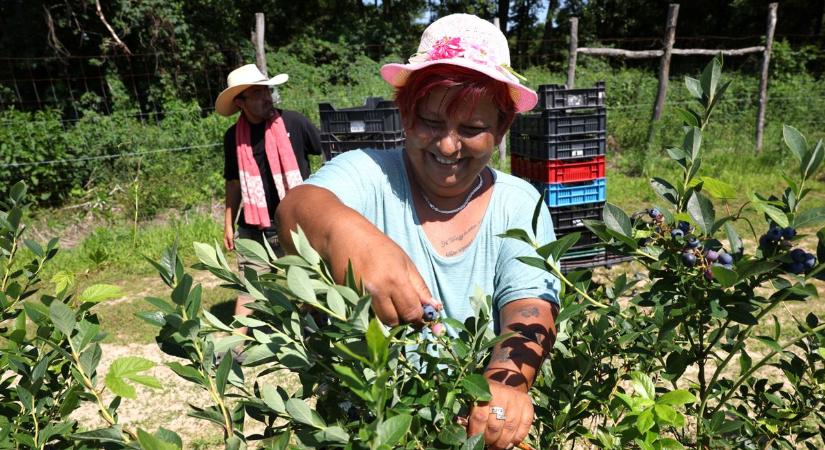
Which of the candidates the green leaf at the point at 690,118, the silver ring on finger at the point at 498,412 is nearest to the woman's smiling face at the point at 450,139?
the green leaf at the point at 690,118

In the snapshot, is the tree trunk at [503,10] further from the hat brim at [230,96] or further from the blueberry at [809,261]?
the blueberry at [809,261]

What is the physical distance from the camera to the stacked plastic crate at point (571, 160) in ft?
16.9

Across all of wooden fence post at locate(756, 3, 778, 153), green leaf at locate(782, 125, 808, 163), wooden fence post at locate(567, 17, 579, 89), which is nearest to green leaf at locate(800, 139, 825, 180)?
green leaf at locate(782, 125, 808, 163)

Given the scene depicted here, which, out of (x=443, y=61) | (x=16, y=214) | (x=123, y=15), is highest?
(x=123, y=15)

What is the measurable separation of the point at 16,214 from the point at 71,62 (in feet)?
47.8

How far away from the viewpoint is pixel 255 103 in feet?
14.3

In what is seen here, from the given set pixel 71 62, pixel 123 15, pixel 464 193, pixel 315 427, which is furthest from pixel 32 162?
pixel 315 427

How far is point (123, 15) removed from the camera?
12.2m

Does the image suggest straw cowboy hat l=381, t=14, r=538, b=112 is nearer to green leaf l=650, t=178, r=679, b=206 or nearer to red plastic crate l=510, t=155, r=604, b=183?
green leaf l=650, t=178, r=679, b=206

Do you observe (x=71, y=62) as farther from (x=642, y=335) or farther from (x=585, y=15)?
(x=585, y=15)

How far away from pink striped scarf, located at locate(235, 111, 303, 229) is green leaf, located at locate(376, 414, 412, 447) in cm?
377

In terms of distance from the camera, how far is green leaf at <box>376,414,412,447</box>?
2.26ft

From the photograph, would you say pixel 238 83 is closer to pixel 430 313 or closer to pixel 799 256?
pixel 430 313

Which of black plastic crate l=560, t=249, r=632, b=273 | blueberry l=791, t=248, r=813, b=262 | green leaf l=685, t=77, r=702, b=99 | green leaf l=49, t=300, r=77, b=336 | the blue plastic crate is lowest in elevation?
black plastic crate l=560, t=249, r=632, b=273
